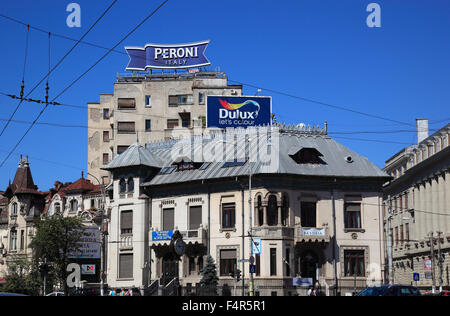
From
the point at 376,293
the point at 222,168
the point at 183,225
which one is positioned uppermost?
the point at 222,168

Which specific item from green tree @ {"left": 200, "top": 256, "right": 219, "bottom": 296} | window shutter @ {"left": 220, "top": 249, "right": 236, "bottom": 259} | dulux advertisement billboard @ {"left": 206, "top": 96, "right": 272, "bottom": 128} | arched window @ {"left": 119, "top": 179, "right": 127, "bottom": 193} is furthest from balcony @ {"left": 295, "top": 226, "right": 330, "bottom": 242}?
dulux advertisement billboard @ {"left": 206, "top": 96, "right": 272, "bottom": 128}

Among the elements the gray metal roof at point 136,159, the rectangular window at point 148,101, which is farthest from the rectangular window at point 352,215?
the rectangular window at point 148,101

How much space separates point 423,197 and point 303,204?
33.6m

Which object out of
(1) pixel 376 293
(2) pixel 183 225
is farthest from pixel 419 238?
(1) pixel 376 293

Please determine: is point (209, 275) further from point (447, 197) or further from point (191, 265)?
point (447, 197)

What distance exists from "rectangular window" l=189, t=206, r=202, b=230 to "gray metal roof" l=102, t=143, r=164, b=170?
6.11 metres

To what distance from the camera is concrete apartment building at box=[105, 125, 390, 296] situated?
5344 centimetres

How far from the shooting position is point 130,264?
59.4 meters

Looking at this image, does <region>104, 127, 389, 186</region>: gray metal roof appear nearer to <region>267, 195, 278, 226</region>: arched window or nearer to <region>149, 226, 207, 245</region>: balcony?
<region>267, 195, 278, 226</region>: arched window

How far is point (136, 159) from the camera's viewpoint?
198 feet

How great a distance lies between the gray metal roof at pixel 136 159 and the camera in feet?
198

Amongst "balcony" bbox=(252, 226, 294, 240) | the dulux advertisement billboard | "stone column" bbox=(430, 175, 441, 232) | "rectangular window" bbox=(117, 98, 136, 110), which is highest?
"rectangular window" bbox=(117, 98, 136, 110)

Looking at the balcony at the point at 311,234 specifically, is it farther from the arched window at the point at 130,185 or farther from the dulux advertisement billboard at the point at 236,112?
the dulux advertisement billboard at the point at 236,112
